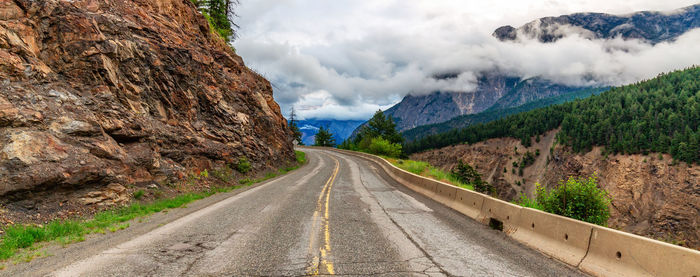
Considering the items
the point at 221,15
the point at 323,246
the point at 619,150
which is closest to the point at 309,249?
the point at 323,246

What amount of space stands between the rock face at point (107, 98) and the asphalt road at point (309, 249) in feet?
12.4

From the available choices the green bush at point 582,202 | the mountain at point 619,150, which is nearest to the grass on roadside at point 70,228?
the green bush at point 582,202

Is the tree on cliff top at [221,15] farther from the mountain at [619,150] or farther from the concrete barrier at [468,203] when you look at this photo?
the mountain at [619,150]

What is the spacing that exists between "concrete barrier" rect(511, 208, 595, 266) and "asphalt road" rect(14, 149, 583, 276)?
28 centimetres

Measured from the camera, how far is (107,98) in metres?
12.4

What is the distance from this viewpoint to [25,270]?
4.93m

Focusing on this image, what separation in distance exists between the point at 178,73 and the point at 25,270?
49.7 feet

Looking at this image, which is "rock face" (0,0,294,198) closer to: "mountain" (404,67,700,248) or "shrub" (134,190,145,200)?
"shrub" (134,190,145,200)

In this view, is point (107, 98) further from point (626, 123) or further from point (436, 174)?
point (626, 123)

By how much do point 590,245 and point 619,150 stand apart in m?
145

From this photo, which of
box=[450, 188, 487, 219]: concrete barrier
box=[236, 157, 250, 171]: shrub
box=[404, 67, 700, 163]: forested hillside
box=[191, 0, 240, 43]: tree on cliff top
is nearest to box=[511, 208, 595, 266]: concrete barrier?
box=[450, 188, 487, 219]: concrete barrier

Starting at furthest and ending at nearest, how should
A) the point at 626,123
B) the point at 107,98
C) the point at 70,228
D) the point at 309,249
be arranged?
the point at 626,123 < the point at 107,98 < the point at 70,228 < the point at 309,249

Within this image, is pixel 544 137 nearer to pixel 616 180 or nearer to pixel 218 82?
pixel 616 180

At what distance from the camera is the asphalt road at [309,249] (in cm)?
496
